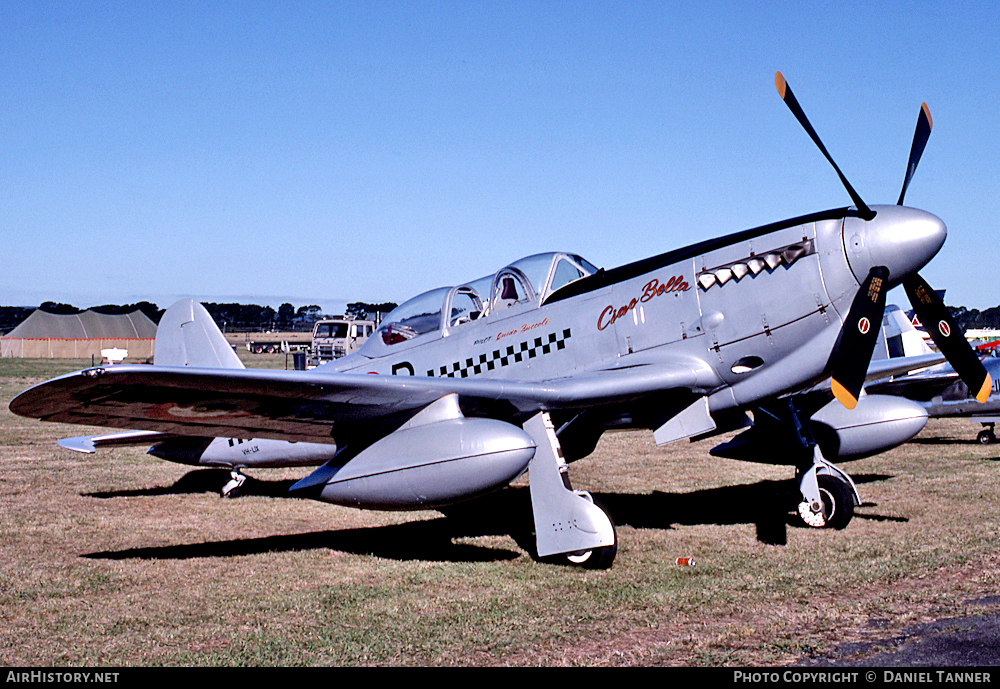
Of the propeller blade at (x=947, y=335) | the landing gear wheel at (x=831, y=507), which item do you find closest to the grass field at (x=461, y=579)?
the landing gear wheel at (x=831, y=507)

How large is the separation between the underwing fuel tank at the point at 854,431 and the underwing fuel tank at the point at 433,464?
150 inches

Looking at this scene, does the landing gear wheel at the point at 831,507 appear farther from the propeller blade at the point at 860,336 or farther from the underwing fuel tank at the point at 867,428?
the propeller blade at the point at 860,336

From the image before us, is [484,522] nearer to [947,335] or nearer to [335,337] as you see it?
[947,335]

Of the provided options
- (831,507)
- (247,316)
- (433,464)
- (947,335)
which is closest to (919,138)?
(947,335)

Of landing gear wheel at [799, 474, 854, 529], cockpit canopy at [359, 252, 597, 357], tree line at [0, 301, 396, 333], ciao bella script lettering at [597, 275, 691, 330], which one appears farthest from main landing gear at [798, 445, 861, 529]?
tree line at [0, 301, 396, 333]

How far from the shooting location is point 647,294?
7.85 metres

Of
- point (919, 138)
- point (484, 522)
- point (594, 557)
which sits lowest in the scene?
point (484, 522)

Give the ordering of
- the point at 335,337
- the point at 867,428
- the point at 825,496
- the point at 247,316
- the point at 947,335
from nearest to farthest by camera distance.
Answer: the point at 947,335
the point at 825,496
the point at 867,428
the point at 335,337
the point at 247,316

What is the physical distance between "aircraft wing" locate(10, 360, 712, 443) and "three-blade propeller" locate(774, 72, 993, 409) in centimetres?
118

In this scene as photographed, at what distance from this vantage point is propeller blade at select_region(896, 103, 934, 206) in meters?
7.97

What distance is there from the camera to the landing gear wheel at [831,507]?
27.5ft

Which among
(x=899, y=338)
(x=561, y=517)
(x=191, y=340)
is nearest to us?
(x=561, y=517)

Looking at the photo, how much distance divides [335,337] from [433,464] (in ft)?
131

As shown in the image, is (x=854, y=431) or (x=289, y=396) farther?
(x=854, y=431)
